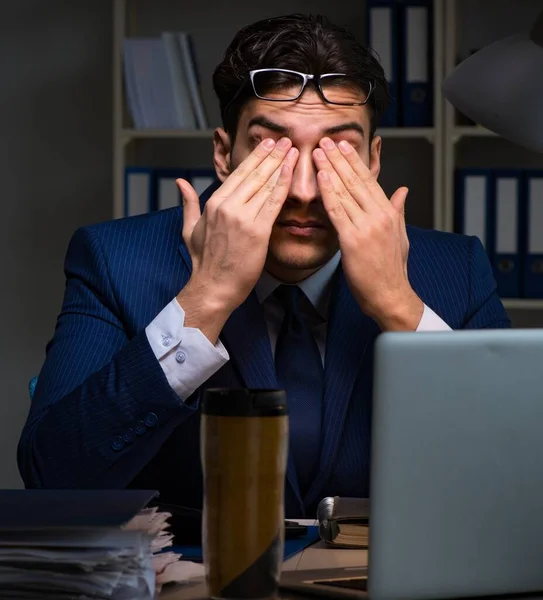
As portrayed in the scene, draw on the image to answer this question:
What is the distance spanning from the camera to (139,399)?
1.42 meters

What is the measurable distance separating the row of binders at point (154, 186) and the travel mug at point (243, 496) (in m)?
2.06

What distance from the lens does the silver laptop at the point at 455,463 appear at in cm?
82

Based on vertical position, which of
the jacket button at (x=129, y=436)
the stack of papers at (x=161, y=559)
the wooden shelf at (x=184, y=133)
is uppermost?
the wooden shelf at (x=184, y=133)

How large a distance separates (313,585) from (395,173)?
237 cm

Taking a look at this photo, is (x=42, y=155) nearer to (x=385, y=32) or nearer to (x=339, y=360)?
(x=385, y=32)

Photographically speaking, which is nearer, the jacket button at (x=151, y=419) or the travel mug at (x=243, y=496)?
the travel mug at (x=243, y=496)

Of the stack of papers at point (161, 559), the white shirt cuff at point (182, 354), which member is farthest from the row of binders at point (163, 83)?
the stack of papers at point (161, 559)

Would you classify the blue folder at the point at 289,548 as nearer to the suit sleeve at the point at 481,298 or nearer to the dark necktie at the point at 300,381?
the dark necktie at the point at 300,381

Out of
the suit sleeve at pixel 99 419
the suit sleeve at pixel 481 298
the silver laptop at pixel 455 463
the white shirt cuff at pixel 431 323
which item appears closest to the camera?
the silver laptop at pixel 455 463

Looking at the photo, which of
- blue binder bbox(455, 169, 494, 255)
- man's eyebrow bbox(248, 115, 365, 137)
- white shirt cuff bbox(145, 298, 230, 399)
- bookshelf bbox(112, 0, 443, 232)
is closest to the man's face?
man's eyebrow bbox(248, 115, 365, 137)

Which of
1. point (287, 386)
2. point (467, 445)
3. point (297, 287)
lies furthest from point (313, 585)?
point (297, 287)

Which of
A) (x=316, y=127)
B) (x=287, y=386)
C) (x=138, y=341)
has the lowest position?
(x=287, y=386)

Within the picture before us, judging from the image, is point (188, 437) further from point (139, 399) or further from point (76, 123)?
point (76, 123)

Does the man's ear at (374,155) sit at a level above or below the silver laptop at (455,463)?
above
